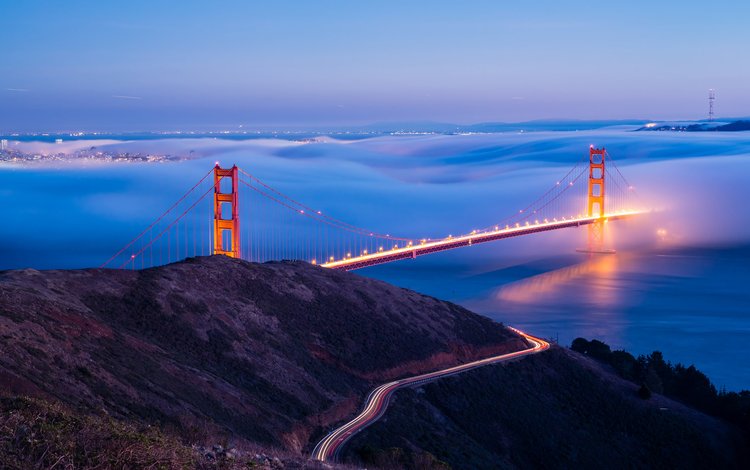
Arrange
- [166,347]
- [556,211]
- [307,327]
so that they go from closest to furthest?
[166,347]
[307,327]
[556,211]

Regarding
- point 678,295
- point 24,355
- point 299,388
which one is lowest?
point 678,295

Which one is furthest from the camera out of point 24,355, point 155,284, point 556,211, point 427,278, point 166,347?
point 556,211

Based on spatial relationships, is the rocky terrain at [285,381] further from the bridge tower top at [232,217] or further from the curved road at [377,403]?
the bridge tower top at [232,217]

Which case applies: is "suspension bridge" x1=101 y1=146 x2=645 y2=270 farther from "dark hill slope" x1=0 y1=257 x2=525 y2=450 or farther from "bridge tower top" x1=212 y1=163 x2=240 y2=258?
"dark hill slope" x1=0 y1=257 x2=525 y2=450

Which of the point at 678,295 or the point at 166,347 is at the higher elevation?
the point at 166,347

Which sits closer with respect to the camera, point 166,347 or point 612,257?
point 166,347

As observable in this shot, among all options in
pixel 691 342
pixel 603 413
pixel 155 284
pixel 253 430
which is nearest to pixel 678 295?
pixel 691 342

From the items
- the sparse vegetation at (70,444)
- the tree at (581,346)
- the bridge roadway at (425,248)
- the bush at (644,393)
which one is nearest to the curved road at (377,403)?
the bush at (644,393)

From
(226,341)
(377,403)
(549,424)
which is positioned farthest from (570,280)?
(226,341)

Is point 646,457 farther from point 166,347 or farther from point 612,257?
point 612,257
